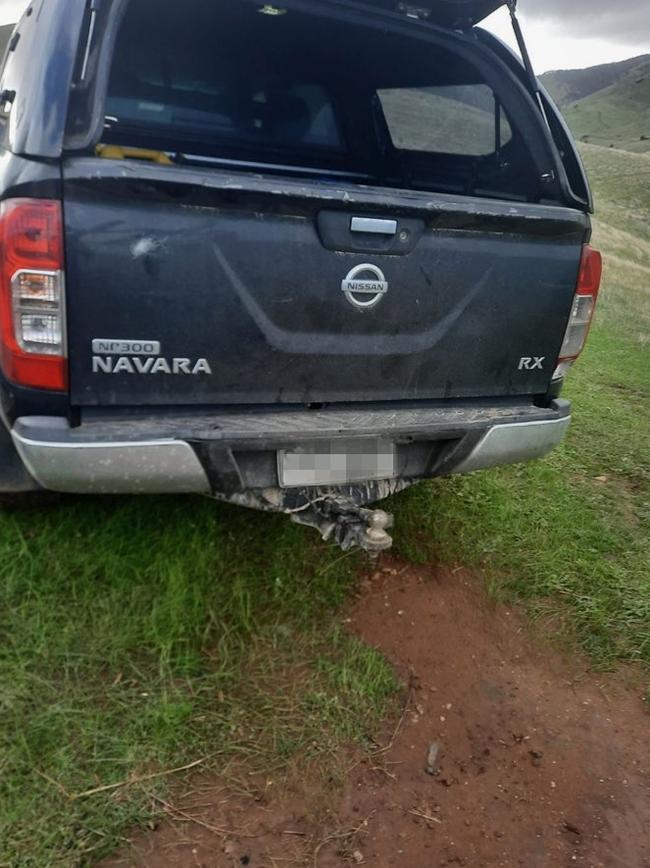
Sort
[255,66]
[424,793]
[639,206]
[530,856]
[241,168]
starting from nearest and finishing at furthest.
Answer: [530,856] < [424,793] < [241,168] < [255,66] < [639,206]

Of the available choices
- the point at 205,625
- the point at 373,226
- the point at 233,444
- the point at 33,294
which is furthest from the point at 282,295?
the point at 205,625

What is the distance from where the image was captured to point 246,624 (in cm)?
268

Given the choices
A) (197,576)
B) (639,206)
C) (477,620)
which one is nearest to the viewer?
(197,576)

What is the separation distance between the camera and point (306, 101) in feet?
13.4

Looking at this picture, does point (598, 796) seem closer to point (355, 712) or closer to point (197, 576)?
point (355, 712)

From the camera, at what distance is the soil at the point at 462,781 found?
2023 millimetres

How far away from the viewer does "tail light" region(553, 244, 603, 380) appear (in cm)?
273

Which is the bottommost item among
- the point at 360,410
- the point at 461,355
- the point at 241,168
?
the point at 360,410

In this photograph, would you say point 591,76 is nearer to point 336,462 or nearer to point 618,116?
point 618,116

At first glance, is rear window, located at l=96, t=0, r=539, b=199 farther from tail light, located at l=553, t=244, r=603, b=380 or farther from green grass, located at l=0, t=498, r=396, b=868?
green grass, located at l=0, t=498, r=396, b=868

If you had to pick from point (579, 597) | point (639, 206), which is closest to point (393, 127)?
point (579, 597)

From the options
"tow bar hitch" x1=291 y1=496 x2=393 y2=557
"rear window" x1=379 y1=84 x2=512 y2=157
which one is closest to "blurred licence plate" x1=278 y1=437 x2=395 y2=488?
"tow bar hitch" x1=291 y1=496 x2=393 y2=557

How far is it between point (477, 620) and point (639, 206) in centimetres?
3279

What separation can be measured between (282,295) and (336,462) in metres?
0.57
